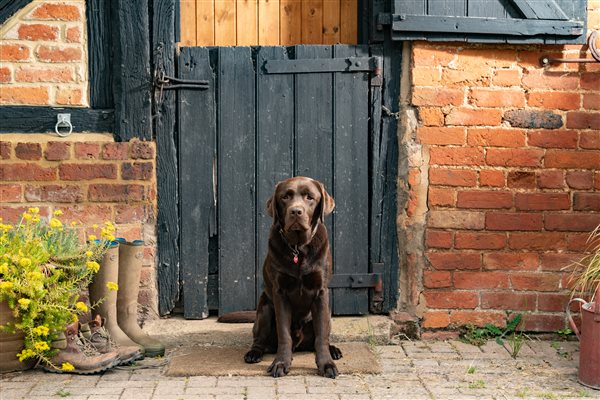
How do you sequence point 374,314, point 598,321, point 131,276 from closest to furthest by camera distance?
point 598,321 → point 131,276 → point 374,314

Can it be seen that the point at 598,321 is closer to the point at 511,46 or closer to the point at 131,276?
the point at 511,46

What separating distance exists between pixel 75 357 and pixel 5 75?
6.06 feet

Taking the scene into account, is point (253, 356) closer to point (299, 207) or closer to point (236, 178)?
point (299, 207)

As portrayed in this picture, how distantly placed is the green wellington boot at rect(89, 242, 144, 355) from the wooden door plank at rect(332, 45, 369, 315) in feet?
4.60

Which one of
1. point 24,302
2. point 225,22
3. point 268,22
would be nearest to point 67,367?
point 24,302

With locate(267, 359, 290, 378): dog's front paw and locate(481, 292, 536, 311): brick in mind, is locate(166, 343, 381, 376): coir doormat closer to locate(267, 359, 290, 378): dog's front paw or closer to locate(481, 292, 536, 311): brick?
locate(267, 359, 290, 378): dog's front paw

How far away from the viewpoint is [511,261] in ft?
17.5

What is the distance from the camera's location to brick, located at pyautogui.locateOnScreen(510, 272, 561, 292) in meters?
5.33

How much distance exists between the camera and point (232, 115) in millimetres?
5320

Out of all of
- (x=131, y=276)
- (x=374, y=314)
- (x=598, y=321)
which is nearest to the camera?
(x=598, y=321)

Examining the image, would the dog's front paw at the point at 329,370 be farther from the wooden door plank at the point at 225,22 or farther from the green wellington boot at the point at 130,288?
the wooden door plank at the point at 225,22

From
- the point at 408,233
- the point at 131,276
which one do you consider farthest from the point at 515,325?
the point at 131,276

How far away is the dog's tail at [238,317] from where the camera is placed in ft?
17.2

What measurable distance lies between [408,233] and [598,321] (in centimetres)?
142
